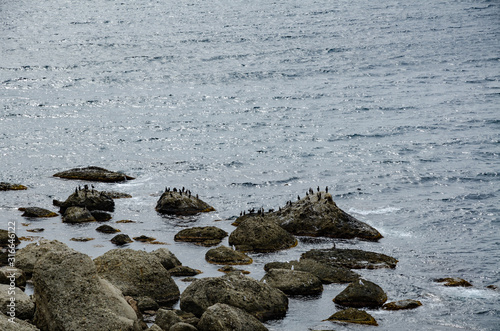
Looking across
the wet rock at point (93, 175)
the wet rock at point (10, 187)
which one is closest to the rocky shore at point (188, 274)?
the wet rock at point (10, 187)

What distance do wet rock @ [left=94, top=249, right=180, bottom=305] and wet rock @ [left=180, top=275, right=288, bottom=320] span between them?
3.19 ft

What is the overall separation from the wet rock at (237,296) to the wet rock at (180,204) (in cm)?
1072

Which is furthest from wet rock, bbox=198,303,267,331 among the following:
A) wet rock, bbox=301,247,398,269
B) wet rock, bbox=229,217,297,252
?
wet rock, bbox=229,217,297,252

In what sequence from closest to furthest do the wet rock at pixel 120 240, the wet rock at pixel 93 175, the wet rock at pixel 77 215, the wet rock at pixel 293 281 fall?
1. the wet rock at pixel 293 281
2. the wet rock at pixel 120 240
3. the wet rock at pixel 77 215
4. the wet rock at pixel 93 175

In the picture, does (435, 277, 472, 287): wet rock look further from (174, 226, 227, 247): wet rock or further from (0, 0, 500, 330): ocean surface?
(174, 226, 227, 247): wet rock

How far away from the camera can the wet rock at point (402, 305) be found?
18.8 m

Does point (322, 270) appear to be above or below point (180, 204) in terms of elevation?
below

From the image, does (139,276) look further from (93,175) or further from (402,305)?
(93,175)

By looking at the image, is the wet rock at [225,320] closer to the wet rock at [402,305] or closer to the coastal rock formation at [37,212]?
the wet rock at [402,305]

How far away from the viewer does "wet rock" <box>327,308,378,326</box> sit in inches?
698

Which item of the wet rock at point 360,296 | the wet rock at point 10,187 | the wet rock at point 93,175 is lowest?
the wet rock at point 360,296

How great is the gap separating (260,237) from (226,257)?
2.10 meters

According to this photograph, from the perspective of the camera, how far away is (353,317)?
17.8m

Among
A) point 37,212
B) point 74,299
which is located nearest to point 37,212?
point 37,212
